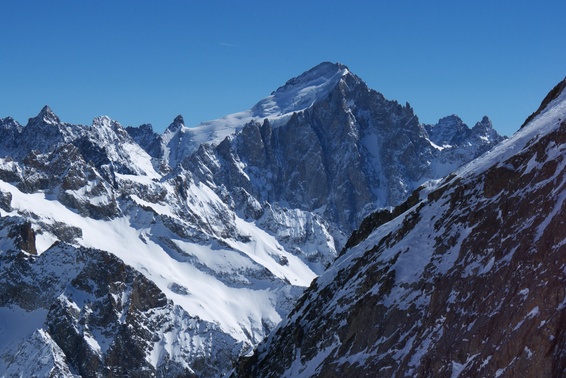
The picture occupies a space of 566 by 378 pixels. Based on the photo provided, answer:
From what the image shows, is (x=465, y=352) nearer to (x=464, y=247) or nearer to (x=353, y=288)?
(x=464, y=247)

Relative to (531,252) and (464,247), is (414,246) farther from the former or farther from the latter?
(531,252)

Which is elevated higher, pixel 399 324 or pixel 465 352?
pixel 399 324

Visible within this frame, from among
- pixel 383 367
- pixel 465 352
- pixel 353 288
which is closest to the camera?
pixel 465 352

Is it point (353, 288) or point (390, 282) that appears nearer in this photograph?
point (390, 282)

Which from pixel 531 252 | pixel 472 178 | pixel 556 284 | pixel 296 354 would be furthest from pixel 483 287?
pixel 296 354

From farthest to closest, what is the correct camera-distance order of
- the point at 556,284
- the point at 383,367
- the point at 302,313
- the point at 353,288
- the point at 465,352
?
the point at 302,313, the point at 353,288, the point at 383,367, the point at 465,352, the point at 556,284

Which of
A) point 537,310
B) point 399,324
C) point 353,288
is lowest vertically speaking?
point 537,310
